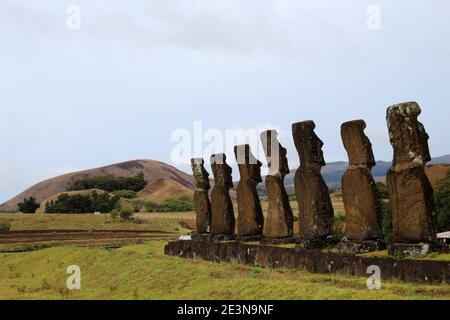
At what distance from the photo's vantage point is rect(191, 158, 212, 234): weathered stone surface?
21300mm

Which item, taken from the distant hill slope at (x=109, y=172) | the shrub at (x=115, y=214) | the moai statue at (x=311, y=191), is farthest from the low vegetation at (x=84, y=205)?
the distant hill slope at (x=109, y=172)

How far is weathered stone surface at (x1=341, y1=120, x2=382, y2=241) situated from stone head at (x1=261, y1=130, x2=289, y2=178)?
3.16 meters

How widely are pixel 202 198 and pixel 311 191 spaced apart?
6964mm

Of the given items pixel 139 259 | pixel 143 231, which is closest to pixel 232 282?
pixel 139 259

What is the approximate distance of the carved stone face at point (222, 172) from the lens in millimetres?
20188

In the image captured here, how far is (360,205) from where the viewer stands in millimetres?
14086

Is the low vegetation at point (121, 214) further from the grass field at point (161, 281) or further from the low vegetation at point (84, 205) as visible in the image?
the grass field at point (161, 281)

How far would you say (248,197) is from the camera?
61.0 ft

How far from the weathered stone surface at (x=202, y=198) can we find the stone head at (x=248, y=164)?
3.06 m

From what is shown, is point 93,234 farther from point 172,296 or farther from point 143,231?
point 172,296

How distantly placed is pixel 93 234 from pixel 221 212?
22.2 metres

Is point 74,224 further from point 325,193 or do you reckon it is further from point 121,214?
point 325,193

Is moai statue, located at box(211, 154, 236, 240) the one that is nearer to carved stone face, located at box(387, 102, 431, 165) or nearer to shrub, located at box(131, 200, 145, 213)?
carved stone face, located at box(387, 102, 431, 165)
